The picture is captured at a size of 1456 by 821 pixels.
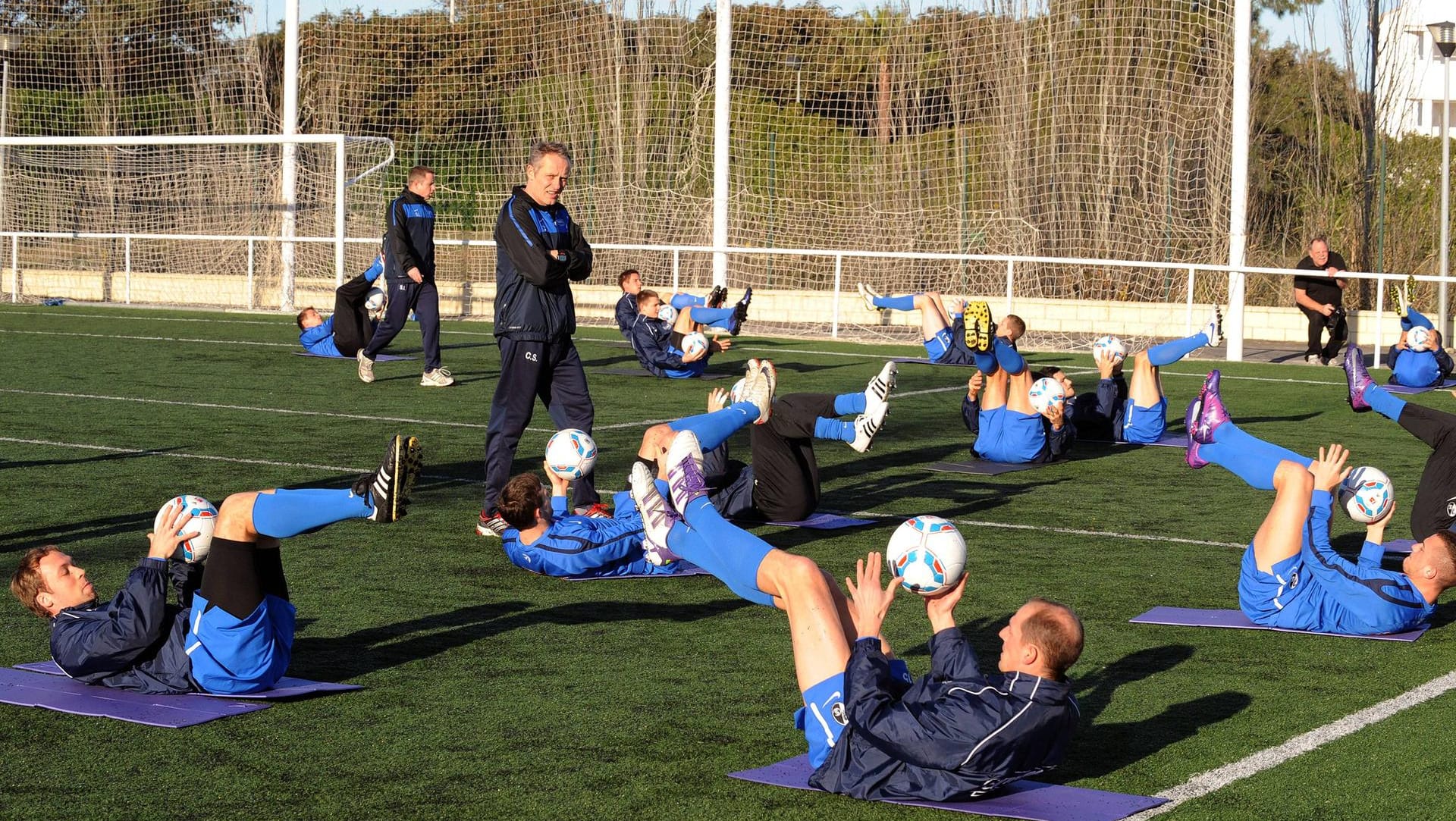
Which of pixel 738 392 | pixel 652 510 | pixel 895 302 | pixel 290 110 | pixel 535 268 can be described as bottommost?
pixel 652 510

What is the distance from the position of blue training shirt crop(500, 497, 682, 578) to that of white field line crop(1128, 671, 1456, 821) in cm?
339

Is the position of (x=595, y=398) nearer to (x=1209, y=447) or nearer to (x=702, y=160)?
(x=1209, y=447)

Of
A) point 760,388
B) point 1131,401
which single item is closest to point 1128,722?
point 760,388

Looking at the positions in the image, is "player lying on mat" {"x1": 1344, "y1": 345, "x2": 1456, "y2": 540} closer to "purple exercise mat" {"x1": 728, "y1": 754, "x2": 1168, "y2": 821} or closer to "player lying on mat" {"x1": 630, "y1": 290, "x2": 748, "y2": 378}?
"purple exercise mat" {"x1": 728, "y1": 754, "x2": 1168, "y2": 821}

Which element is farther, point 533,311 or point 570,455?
point 533,311

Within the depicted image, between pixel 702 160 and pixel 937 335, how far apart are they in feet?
41.8

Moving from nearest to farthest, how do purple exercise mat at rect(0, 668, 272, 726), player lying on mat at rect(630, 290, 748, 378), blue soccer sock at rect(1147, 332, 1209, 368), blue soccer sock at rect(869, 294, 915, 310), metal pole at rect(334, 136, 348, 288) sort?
1. purple exercise mat at rect(0, 668, 272, 726)
2. blue soccer sock at rect(1147, 332, 1209, 368)
3. blue soccer sock at rect(869, 294, 915, 310)
4. player lying on mat at rect(630, 290, 748, 378)
5. metal pole at rect(334, 136, 348, 288)

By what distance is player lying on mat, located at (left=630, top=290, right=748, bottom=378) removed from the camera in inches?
687

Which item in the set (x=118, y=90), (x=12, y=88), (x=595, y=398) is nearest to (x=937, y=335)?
(x=595, y=398)

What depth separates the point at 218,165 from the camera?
1172 inches

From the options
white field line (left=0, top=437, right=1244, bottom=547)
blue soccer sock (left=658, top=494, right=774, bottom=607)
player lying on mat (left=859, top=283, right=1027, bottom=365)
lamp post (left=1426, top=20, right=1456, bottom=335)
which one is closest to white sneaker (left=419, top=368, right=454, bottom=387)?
player lying on mat (left=859, top=283, right=1027, bottom=365)

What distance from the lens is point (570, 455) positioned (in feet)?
27.1

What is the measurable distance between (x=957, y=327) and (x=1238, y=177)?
449 inches

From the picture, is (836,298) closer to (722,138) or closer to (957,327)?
(722,138)
